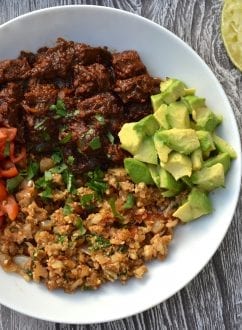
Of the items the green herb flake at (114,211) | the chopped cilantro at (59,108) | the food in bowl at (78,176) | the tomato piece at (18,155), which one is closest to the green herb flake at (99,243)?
the food in bowl at (78,176)

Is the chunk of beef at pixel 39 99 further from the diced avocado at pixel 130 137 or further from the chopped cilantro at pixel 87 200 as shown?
the chopped cilantro at pixel 87 200

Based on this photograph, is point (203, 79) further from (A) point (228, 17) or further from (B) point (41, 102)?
Answer: (B) point (41, 102)

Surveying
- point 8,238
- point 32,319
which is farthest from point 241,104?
point 32,319

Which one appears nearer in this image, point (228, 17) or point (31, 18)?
point (31, 18)

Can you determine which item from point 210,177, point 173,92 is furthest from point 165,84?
point 210,177

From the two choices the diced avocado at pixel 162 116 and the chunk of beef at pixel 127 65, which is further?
the chunk of beef at pixel 127 65

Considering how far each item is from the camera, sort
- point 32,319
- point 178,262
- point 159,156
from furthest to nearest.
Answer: point 32,319 < point 178,262 < point 159,156

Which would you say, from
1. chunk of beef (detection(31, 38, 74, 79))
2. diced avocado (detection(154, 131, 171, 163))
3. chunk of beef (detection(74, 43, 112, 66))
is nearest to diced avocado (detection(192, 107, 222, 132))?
diced avocado (detection(154, 131, 171, 163))

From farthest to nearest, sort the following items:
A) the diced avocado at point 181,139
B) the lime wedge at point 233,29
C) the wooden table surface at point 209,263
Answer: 1. the wooden table surface at point 209,263
2. the lime wedge at point 233,29
3. the diced avocado at point 181,139
